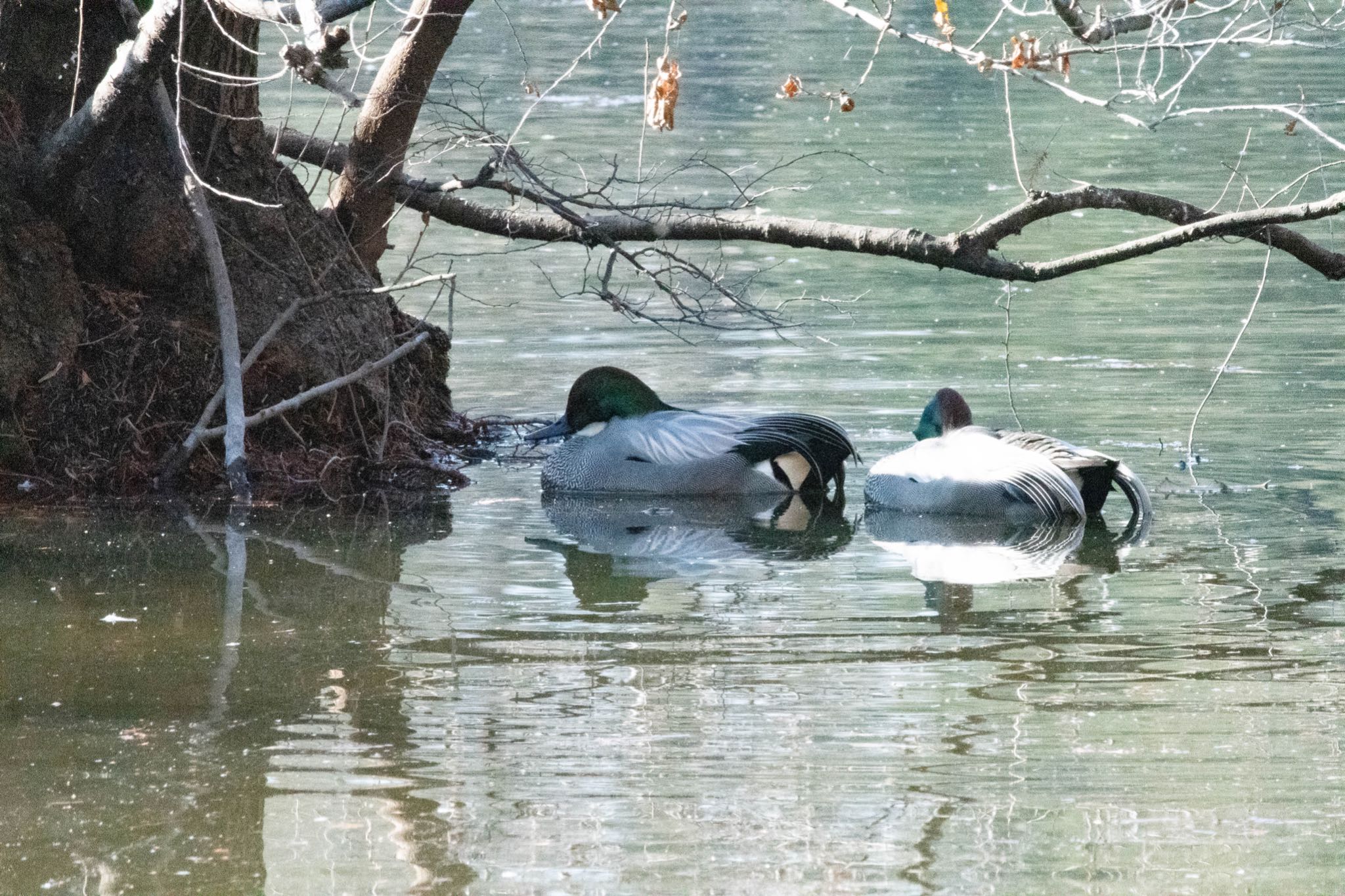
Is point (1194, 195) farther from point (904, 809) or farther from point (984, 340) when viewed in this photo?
point (904, 809)

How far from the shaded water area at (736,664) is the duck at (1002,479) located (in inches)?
5.5

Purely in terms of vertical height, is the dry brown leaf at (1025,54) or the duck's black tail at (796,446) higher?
the dry brown leaf at (1025,54)

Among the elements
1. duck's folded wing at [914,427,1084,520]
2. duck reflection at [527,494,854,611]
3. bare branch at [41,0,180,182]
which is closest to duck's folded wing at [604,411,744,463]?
duck reflection at [527,494,854,611]

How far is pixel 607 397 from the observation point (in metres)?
9.91

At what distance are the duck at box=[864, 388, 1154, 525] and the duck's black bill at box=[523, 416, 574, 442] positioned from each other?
1.60 m

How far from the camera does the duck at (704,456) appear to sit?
9453 mm

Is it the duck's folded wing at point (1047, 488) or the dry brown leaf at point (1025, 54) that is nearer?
the dry brown leaf at point (1025, 54)

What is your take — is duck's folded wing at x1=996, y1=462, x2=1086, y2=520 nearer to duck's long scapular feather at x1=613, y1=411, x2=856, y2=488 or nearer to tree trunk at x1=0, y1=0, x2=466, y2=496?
duck's long scapular feather at x1=613, y1=411, x2=856, y2=488

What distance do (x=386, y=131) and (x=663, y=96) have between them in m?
2.97

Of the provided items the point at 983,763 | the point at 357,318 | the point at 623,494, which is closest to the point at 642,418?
the point at 623,494

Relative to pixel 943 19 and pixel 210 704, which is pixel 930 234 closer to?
pixel 943 19

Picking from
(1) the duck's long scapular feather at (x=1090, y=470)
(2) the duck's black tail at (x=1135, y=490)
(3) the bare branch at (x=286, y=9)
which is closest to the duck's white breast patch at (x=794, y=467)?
(1) the duck's long scapular feather at (x=1090, y=470)

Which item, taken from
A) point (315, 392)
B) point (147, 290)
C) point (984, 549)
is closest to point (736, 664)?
point (984, 549)

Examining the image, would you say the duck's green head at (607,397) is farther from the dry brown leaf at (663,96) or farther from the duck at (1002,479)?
the dry brown leaf at (663,96)
